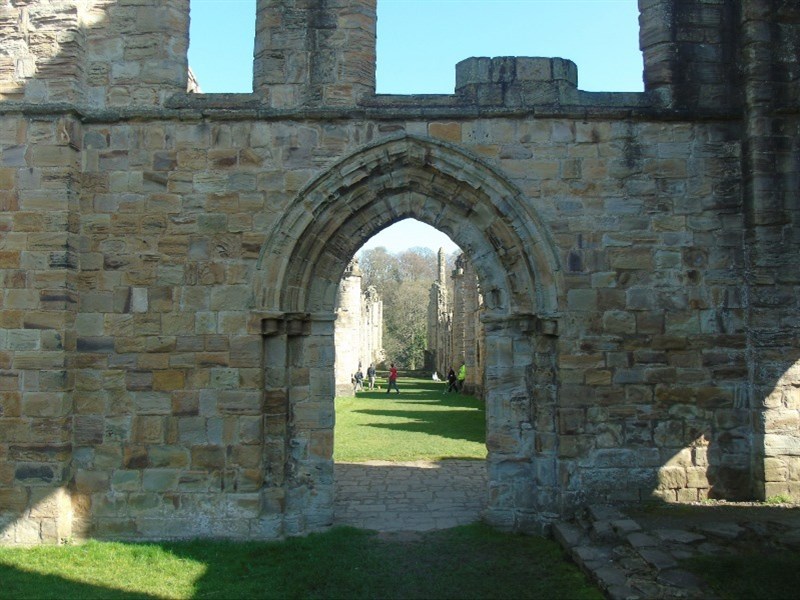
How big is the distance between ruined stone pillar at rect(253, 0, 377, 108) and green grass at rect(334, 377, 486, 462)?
5528 mm

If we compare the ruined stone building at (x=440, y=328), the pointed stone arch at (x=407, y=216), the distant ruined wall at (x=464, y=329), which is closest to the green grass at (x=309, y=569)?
the pointed stone arch at (x=407, y=216)

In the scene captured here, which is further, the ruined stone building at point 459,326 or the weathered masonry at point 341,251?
the ruined stone building at point 459,326

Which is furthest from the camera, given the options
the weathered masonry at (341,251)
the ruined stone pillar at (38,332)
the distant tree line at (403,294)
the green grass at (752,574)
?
the distant tree line at (403,294)

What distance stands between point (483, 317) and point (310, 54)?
2974 millimetres

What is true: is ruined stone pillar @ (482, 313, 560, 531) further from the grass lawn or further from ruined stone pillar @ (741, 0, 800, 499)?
ruined stone pillar @ (741, 0, 800, 499)

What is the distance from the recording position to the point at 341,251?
638cm

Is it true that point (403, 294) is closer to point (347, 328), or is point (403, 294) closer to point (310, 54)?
point (347, 328)

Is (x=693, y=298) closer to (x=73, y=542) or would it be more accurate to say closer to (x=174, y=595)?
(x=174, y=595)

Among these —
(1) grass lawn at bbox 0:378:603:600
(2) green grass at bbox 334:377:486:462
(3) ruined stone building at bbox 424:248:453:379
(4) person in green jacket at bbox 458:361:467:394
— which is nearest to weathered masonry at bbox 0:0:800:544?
(1) grass lawn at bbox 0:378:603:600

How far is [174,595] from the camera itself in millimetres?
4797

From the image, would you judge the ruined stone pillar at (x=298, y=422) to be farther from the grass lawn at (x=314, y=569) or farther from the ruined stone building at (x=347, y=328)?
the ruined stone building at (x=347, y=328)

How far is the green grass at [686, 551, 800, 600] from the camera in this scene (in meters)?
4.16

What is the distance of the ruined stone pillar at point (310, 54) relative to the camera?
6242 millimetres

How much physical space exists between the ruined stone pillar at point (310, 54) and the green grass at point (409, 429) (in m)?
5.53
